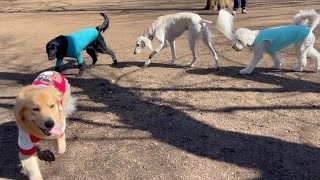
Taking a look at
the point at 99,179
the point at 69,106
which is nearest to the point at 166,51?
the point at 69,106

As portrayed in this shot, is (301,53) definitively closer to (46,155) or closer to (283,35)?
(283,35)

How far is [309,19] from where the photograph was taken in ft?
19.1

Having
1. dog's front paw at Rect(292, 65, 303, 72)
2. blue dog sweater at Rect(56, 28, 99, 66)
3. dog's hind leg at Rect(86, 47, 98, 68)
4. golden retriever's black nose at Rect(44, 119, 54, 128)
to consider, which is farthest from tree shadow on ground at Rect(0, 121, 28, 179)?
dog's front paw at Rect(292, 65, 303, 72)

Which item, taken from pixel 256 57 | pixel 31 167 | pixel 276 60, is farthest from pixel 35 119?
pixel 276 60

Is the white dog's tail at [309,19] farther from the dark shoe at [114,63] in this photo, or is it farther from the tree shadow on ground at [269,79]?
the dark shoe at [114,63]

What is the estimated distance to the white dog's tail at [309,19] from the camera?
226 inches

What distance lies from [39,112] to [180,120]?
189cm

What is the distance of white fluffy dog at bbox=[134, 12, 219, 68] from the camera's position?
243 inches

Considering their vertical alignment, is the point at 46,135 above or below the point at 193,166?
above

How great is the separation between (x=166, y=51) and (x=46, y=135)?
5.07 m

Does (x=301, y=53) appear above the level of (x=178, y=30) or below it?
below

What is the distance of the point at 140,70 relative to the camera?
6.41 meters

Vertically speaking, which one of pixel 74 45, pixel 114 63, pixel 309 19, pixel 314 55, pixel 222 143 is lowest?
pixel 222 143

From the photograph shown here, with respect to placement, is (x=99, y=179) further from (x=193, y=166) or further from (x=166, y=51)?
(x=166, y=51)
